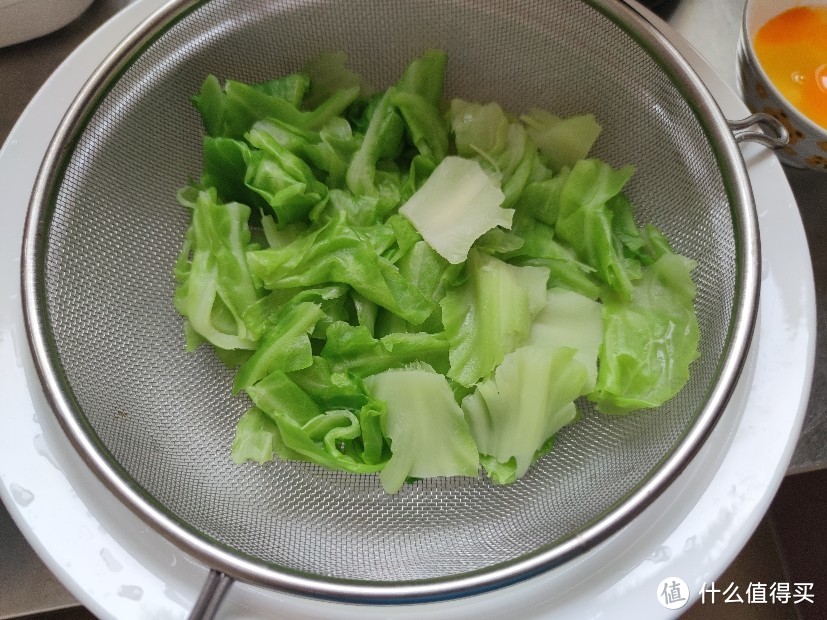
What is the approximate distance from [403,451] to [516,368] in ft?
0.65

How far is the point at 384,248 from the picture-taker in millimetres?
1083

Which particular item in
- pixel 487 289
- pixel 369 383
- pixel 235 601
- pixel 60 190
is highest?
pixel 60 190

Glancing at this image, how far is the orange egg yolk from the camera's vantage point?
3.62ft

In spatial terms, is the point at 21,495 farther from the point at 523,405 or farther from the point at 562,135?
the point at 562,135

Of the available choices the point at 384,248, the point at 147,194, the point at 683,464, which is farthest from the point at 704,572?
the point at 147,194

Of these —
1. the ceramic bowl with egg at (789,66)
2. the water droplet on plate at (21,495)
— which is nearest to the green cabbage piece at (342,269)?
the water droplet on plate at (21,495)

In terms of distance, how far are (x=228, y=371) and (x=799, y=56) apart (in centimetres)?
106

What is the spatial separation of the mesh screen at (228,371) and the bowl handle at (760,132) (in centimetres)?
5

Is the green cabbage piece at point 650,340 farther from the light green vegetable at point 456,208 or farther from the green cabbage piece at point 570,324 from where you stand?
the light green vegetable at point 456,208

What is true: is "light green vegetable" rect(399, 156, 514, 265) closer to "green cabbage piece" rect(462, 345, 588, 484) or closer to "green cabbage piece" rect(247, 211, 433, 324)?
"green cabbage piece" rect(247, 211, 433, 324)

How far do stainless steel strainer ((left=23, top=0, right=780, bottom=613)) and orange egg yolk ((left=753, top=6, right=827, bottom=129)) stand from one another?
23cm

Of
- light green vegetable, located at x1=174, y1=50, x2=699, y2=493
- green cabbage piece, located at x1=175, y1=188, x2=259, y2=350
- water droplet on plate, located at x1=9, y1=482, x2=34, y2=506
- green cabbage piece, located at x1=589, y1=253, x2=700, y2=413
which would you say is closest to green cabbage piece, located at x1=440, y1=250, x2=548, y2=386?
light green vegetable, located at x1=174, y1=50, x2=699, y2=493

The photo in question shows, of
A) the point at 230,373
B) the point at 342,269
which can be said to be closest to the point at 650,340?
the point at 342,269

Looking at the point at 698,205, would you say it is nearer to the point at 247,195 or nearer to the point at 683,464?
the point at 683,464
